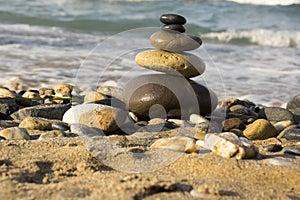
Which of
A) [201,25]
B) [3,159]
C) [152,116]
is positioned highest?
[3,159]

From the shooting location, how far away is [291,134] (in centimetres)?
339

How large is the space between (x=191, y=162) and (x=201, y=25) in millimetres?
11614

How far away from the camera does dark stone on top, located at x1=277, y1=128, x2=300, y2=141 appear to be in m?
3.37

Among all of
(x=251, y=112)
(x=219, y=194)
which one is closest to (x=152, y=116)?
(x=251, y=112)

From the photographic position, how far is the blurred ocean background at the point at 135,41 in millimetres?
6148

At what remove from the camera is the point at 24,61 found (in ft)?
23.0

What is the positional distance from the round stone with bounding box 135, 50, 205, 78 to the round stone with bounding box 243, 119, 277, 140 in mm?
673

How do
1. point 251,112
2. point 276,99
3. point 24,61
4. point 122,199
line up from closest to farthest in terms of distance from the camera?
1. point 122,199
2. point 251,112
3. point 276,99
4. point 24,61

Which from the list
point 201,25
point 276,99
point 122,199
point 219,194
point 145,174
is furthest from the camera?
point 201,25

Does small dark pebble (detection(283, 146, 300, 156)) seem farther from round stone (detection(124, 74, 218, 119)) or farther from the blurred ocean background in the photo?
the blurred ocean background

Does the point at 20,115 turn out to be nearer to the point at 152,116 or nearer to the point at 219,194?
the point at 152,116

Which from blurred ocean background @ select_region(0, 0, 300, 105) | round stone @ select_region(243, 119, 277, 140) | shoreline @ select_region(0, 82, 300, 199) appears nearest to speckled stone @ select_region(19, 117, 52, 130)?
shoreline @ select_region(0, 82, 300, 199)

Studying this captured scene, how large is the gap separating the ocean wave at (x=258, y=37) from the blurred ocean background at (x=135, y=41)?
0.02 metres

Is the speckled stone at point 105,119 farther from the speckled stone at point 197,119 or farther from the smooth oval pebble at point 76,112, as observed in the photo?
the speckled stone at point 197,119
